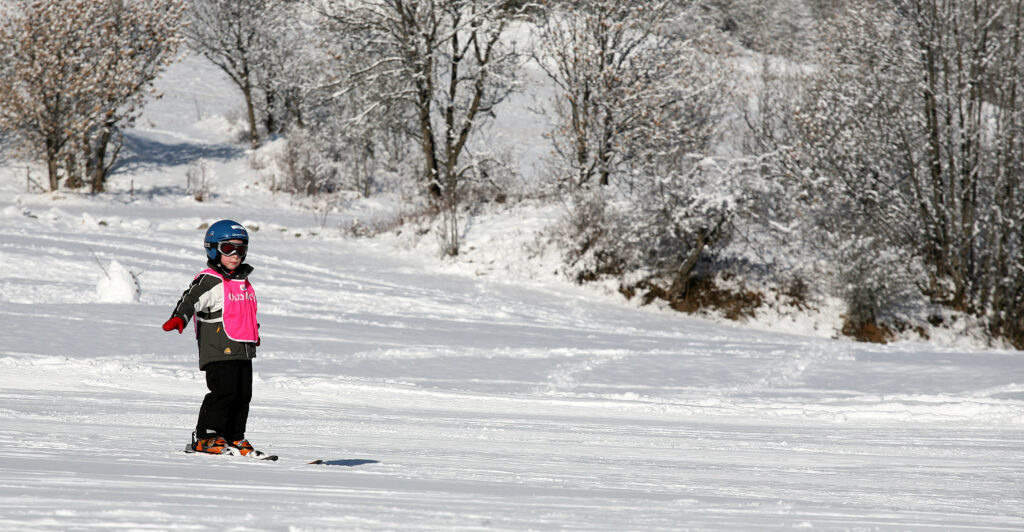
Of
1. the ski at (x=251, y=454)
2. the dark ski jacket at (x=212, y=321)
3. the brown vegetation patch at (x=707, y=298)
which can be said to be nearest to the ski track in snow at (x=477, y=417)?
the ski at (x=251, y=454)

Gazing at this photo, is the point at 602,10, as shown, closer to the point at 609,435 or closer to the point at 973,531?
the point at 609,435

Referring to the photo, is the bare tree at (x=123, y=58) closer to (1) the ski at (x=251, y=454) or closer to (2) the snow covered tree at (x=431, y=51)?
(2) the snow covered tree at (x=431, y=51)

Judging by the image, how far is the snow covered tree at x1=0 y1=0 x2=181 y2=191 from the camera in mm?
29812

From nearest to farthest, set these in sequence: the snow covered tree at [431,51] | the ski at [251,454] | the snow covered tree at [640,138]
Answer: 1. the ski at [251,454]
2. the snow covered tree at [640,138]
3. the snow covered tree at [431,51]

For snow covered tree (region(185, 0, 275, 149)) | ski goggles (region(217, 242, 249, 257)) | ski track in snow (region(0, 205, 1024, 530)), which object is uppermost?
snow covered tree (region(185, 0, 275, 149))

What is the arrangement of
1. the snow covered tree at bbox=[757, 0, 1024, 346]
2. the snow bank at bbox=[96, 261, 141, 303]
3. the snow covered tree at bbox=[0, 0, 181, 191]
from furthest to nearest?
1. the snow covered tree at bbox=[0, 0, 181, 191]
2. the snow covered tree at bbox=[757, 0, 1024, 346]
3. the snow bank at bbox=[96, 261, 141, 303]

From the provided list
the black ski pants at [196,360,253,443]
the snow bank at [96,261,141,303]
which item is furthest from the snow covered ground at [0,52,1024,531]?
the black ski pants at [196,360,253,443]

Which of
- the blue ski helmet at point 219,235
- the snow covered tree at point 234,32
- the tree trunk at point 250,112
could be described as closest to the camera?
the blue ski helmet at point 219,235

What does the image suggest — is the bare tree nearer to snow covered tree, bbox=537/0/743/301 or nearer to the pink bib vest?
snow covered tree, bbox=537/0/743/301

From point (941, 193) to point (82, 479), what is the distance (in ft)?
69.7

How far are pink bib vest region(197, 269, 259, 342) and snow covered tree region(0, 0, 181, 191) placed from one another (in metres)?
28.2

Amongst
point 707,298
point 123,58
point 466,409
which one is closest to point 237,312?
point 466,409

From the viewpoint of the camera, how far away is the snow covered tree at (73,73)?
29.8 meters

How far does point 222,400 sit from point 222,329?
445mm
